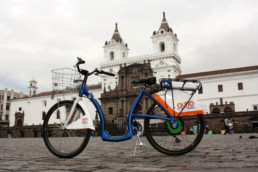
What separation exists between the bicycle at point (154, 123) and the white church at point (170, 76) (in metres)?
22.1

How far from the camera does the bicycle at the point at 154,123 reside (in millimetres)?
3479

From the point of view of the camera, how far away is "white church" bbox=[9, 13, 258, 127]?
31812 mm

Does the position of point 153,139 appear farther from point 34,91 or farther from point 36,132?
point 34,91

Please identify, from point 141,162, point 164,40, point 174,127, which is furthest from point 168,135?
point 164,40

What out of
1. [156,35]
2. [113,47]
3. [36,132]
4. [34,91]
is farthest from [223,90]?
[34,91]

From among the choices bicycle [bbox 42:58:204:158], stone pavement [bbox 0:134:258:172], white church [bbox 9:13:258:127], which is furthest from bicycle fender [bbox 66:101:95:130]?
white church [bbox 9:13:258:127]

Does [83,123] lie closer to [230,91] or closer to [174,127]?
[174,127]

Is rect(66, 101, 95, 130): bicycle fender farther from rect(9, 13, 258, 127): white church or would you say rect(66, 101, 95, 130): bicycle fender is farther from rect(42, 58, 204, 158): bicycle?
rect(9, 13, 258, 127): white church

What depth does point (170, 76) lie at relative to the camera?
35969mm

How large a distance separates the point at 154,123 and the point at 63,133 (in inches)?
56.3

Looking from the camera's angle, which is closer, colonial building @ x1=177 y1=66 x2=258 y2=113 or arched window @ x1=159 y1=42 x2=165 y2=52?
colonial building @ x1=177 y1=66 x2=258 y2=113

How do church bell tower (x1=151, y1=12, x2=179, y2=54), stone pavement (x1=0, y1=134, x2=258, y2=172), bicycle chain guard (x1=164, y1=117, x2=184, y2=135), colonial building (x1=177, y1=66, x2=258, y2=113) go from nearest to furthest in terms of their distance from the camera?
stone pavement (x1=0, y1=134, x2=258, y2=172) → bicycle chain guard (x1=164, y1=117, x2=184, y2=135) → colonial building (x1=177, y1=66, x2=258, y2=113) → church bell tower (x1=151, y1=12, x2=179, y2=54)

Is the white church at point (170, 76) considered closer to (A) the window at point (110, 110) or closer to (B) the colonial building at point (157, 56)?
(B) the colonial building at point (157, 56)

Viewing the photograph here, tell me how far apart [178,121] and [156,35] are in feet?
120
